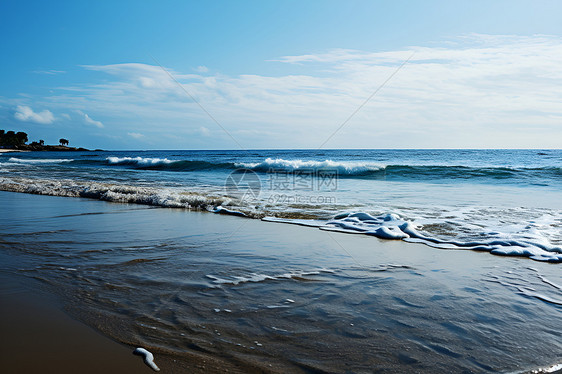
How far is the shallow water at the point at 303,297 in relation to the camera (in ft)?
7.24

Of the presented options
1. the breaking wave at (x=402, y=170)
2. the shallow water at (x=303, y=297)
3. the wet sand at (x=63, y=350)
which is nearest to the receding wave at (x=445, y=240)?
the shallow water at (x=303, y=297)

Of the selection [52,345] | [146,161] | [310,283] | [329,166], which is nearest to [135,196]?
Answer: [310,283]

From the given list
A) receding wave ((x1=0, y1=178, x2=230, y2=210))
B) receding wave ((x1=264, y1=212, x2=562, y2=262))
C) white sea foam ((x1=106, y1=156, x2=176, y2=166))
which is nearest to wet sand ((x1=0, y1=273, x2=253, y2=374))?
receding wave ((x1=264, y1=212, x2=562, y2=262))

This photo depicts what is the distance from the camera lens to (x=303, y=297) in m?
3.05

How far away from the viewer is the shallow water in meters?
2.21

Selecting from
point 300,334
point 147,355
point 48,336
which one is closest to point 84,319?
point 48,336

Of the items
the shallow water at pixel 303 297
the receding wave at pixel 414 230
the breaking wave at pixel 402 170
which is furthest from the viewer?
the breaking wave at pixel 402 170

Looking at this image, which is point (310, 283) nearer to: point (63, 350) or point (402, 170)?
point (63, 350)

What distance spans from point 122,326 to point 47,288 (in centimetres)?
115

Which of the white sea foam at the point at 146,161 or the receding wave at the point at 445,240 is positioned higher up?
the white sea foam at the point at 146,161

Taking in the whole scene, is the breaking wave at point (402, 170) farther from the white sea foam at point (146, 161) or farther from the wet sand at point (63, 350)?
the wet sand at point (63, 350)

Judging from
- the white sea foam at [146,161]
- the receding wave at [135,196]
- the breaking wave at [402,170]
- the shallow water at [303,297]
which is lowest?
the shallow water at [303,297]

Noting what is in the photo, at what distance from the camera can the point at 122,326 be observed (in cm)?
245

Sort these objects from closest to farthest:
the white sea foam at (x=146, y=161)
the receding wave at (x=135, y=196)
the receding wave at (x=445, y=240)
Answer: the receding wave at (x=445, y=240) → the receding wave at (x=135, y=196) → the white sea foam at (x=146, y=161)
